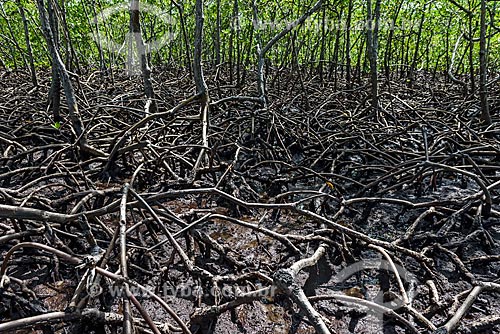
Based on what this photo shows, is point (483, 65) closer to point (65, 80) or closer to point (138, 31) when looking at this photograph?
point (138, 31)

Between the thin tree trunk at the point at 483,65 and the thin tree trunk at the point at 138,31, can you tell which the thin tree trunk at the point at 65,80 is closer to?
the thin tree trunk at the point at 138,31

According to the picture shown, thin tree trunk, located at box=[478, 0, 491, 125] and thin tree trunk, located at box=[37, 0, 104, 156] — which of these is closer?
thin tree trunk, located at box=[37, 0, 104, 156]

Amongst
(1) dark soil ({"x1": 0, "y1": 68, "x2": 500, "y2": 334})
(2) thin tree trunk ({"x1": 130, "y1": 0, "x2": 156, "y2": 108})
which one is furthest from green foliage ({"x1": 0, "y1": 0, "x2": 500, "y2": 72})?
(1) dark soil ({"x1": 0, "y1": 68, "x2": 500, "y2": 334})

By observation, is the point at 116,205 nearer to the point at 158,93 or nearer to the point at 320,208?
the point at 320,208

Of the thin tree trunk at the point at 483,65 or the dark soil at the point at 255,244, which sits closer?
the dark soil at the point at 255,244

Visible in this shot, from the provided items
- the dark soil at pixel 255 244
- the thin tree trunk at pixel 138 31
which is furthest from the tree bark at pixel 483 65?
the thin tree trunk at pixel 138 31

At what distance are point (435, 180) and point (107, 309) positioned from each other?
6.99 feet

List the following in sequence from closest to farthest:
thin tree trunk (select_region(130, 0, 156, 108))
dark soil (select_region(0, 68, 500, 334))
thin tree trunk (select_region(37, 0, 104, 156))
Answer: dark soil (select_region(0, 68, 500, 334)) < thin tree trunk (select_region(37, 0, 104, 156)) < thin tree trunk (select_region(130, 0, 156, 108))

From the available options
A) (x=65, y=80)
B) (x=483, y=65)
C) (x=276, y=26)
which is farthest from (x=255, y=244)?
(x=276, y=26)

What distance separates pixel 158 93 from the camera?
16.3ft

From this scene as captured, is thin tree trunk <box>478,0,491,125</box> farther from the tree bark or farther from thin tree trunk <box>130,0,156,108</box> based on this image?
thin tree trunk <box>130,0,156,108</box>

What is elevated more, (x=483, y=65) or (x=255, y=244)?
(x=483, y=65)

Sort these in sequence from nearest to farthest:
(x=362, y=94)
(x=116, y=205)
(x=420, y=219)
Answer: (x=116, y=205) → (x=420, y=219) → (x=362, y=94)

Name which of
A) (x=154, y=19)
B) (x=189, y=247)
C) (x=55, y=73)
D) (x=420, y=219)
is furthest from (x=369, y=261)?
(x=154, y=19)
